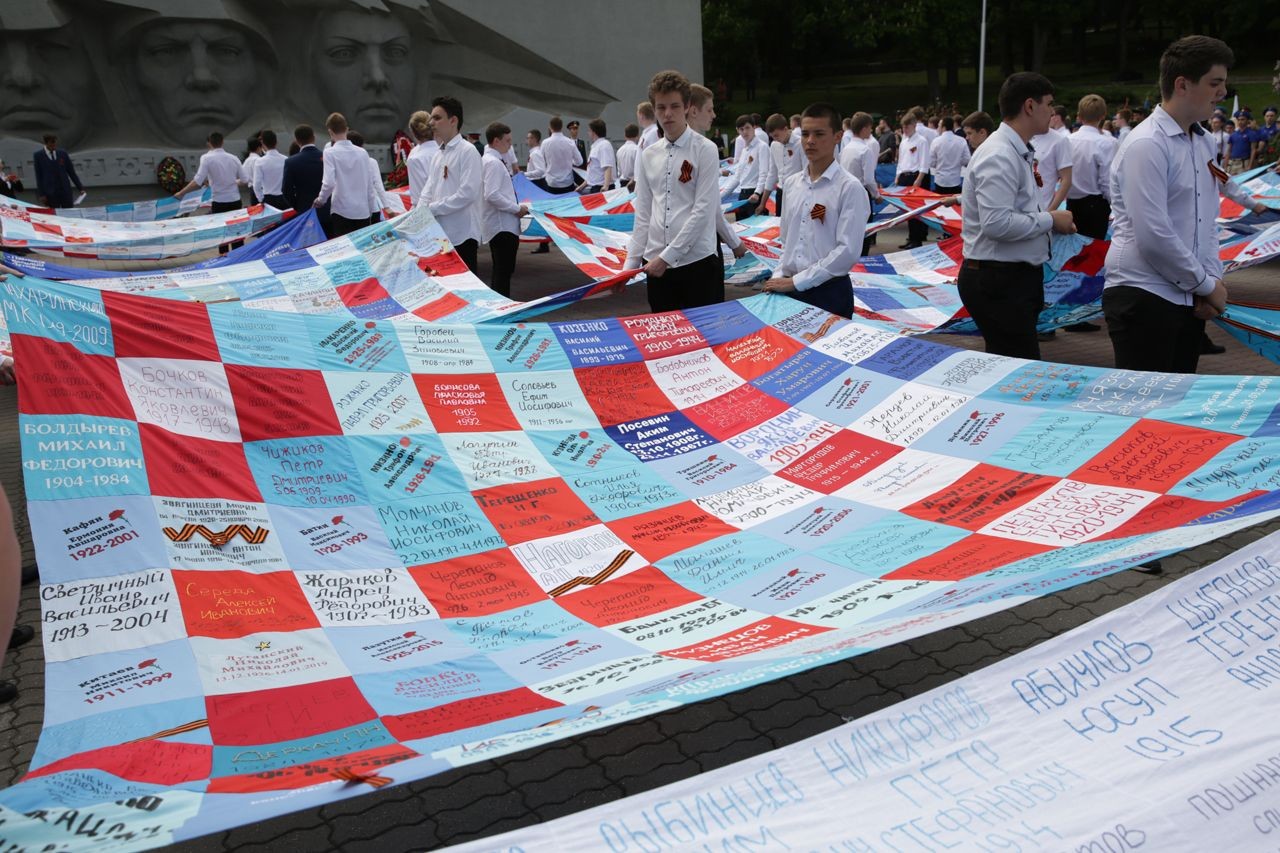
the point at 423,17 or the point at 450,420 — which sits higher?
the point at 423,17

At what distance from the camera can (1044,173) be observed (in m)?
8.98

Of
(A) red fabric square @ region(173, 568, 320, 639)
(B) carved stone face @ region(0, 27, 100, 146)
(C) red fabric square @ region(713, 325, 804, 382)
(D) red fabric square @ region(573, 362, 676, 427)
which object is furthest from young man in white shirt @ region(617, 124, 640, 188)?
(B) carved stone face @ region(0, 27, 100, 146)

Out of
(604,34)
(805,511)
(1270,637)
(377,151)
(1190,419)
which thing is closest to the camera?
(1270,637)

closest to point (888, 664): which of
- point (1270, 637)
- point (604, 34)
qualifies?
point (1270, 637)

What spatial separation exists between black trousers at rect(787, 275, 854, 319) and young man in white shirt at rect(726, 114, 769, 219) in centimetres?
836

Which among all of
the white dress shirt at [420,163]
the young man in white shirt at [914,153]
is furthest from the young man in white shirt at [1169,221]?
the young man in white shirt at [914,153]

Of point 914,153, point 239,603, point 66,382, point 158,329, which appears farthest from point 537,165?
point 239,603

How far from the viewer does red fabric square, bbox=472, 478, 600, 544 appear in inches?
152

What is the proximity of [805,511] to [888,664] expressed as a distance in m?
0.63

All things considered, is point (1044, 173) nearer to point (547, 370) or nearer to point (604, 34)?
point (547, 370)

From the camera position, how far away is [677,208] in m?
5.97

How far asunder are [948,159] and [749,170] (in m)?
2.58

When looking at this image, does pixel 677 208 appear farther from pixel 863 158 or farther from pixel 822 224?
pixel 863 158

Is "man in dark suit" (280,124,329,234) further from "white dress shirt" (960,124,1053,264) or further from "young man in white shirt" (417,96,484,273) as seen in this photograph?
"white dress shirt" (960,124,1053,264)
